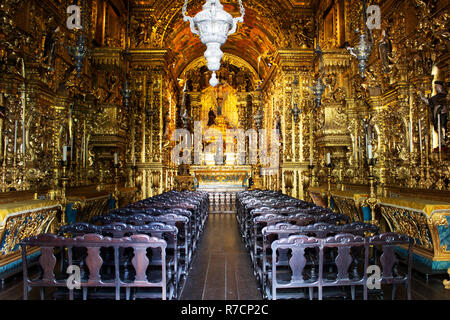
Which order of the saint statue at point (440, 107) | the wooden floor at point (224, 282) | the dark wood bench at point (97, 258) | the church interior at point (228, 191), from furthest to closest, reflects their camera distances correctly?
the saint statue at point (440, 107) → the wooden floor at point (224, 282) → the church interior at point (228, 191) → the dark wood bench at point (97, 258)

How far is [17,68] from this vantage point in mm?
6250

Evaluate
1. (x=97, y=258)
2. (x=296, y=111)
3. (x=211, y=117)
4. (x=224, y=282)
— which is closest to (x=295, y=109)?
(x=296, y=111)

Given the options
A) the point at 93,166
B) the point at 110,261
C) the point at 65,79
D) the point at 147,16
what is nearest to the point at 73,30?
the point at 65,79

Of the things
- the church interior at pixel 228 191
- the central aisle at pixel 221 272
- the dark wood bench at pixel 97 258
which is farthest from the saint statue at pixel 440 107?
the dark wood bench at pixel 97 258

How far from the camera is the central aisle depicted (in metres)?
3.99

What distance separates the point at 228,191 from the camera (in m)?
17.5

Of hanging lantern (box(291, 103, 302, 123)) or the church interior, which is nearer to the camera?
the church interior

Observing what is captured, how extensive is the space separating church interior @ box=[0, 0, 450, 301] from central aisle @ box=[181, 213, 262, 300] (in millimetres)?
41

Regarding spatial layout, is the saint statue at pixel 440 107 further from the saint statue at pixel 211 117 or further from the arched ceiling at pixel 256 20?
the saint statue at pixel 211 117

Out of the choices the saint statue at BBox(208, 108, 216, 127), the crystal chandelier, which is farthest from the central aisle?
the saint statue at BBox(208, 108, 216, 127)

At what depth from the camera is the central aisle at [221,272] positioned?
3990 mm

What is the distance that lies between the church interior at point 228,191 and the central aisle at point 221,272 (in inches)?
1.6

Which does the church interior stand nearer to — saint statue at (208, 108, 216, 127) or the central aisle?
the central aisle

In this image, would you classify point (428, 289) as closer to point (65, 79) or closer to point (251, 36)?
point (65, 79)
